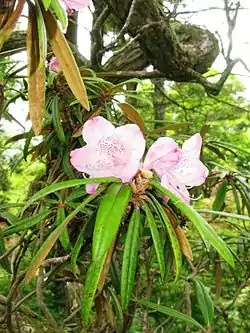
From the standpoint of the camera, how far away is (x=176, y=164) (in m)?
0.70

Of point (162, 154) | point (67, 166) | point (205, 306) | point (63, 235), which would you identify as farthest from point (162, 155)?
point (205, 306)

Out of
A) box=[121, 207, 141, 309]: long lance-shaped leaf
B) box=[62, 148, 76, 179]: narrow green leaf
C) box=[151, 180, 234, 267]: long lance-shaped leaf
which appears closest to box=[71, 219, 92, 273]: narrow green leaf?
box=[121, 207, 141, 309]: long lance-shaped leaf

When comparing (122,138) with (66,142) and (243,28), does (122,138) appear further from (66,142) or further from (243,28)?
(243,28)

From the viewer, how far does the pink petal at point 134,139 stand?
0.66 m

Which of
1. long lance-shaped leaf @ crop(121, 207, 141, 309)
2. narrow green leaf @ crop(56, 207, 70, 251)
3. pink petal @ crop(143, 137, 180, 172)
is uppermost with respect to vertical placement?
pink petal @ crop(143, 137, 180, 172)

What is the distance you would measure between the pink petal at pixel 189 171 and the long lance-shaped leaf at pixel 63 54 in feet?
0.63

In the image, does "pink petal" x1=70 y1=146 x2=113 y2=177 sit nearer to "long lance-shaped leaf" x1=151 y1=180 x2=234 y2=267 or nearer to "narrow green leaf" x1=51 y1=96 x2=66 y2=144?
"long lance-shaped leaf" x1=151 y1=180 x2=234 y2=267

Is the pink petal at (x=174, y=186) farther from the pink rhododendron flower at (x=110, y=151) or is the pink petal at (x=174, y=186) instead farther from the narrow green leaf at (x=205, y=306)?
the narrow green leaf at (x=205, y=306)

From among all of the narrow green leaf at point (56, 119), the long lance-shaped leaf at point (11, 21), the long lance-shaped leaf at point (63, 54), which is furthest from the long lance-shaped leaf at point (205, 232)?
the narrow green leaf at point (56, 119)

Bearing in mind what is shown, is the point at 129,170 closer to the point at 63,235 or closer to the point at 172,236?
the point at 172,236

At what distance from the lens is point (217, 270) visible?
4.78ft

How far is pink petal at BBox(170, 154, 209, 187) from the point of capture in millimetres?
714

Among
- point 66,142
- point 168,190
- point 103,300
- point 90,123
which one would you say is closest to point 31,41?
point 90,123

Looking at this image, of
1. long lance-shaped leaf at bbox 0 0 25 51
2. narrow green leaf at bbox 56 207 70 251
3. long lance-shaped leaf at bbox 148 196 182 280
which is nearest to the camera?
long lance-shaped leaf at bbox 0 0 25 51
